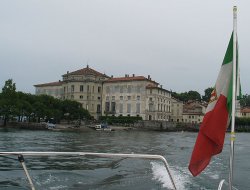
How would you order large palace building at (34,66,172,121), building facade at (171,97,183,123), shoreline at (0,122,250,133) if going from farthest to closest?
building facade at (171,97,183,123), large palace building at (34,66,172,121), shoreline at (0,122,250,133)

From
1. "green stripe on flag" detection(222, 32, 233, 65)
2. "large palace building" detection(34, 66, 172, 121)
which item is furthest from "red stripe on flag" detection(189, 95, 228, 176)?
"large palace building" detection(34, 66, 172, 121)

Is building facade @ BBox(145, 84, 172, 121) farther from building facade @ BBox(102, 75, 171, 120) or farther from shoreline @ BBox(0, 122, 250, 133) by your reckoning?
shoreline @ BBox(0, 122, 250, 133)

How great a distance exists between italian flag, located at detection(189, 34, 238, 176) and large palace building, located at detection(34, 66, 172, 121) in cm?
11046

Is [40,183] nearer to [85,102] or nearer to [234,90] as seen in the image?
[234,90]

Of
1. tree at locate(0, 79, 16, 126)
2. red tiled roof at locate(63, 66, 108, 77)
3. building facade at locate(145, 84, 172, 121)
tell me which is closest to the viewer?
tree at locate(0, 79, 16, 126)

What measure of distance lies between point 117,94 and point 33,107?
41.7m

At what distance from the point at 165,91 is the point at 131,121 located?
62.1 ft

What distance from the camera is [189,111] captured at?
142625 mm

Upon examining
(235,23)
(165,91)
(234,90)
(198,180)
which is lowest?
(198,180)

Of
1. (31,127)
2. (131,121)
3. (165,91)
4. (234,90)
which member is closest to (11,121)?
(31,127)

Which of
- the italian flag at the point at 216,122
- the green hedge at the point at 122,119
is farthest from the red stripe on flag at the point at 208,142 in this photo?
the green hedge at the point at 122,119

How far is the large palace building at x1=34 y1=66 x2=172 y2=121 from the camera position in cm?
11750

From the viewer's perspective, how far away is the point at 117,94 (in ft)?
403

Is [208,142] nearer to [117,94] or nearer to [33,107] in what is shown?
[33,107]
